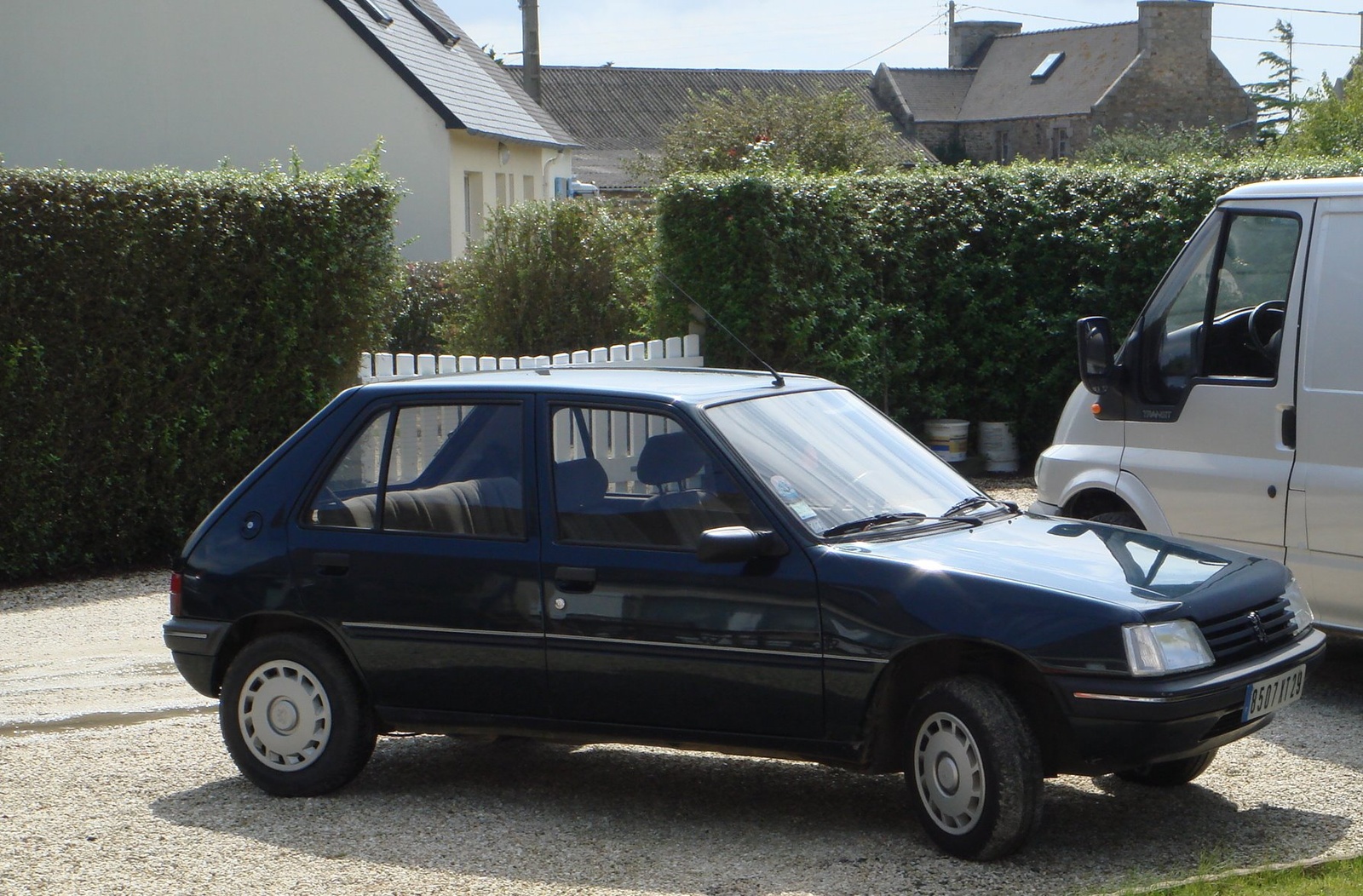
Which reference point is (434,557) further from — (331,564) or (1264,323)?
(1264,323)

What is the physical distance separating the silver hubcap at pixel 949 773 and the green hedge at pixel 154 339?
7.72 m

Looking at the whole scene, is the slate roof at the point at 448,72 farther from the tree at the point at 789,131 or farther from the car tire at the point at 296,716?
the car tire at the point at 296,716

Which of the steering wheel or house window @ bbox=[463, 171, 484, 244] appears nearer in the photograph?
the steering wheel

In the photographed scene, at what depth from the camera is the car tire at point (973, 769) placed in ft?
16.3

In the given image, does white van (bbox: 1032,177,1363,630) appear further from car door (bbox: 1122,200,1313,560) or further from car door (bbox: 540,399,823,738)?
car door (bbox: 540,399,823,738)

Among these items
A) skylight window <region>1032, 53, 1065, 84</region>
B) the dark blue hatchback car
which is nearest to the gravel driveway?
the dark blue hatchback car

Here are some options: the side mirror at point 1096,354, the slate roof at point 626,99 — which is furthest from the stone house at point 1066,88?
the side mirror at point 1096,354

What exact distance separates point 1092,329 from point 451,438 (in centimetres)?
330

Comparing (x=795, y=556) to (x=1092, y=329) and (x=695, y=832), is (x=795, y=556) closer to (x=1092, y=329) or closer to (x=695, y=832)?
(x=695, y=832)

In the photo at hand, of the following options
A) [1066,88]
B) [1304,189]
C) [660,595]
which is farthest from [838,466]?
[1066,88]

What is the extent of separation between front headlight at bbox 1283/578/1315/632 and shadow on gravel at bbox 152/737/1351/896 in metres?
0.68

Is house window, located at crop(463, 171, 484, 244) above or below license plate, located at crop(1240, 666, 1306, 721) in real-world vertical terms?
above

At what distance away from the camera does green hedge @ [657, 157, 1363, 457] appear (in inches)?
585

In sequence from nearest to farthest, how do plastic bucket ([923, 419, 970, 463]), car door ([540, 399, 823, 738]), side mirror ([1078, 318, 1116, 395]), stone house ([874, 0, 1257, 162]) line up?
car door ([540, 399, 823, 738])
side mirror ([1078, 318, 1116, 395])
plastic bucket ([923, 419, 970, 463])
stone house ([874, 0, 1257, 162])
